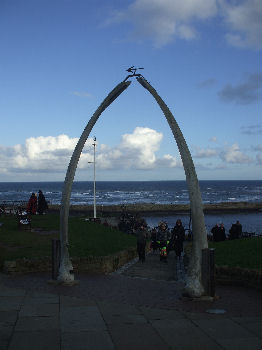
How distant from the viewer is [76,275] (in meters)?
12.5

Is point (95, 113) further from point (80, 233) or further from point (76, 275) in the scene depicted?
point (80, 233)

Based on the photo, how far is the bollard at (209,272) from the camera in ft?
31.2

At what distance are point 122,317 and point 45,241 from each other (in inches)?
419

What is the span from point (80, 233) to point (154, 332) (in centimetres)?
1486

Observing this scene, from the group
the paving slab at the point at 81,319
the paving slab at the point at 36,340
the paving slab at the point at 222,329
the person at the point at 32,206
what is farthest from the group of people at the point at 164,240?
the person at the point at 32,206

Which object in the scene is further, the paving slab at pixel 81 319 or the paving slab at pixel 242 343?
the paving slab at pixel 81 319

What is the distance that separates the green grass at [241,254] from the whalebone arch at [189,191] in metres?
2.73

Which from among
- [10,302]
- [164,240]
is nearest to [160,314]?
[10,302]

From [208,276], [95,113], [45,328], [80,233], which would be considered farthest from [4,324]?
[80,233]

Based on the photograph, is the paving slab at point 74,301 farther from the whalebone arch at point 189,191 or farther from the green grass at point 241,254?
the green grass at point 241,254

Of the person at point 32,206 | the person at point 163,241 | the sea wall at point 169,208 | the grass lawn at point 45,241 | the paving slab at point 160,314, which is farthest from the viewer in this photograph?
the sea wall at point 169,208

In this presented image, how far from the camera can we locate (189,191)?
32.1 ft

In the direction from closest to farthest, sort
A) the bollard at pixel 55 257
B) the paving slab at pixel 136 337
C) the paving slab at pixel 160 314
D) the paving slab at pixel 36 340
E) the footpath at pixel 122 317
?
the paving slab at pixel 36 340
the paving slab at pixel 136 337
the footpath at pixel 122 317
the paving slab at pixel 160 314
the bollard at pixel 55 257

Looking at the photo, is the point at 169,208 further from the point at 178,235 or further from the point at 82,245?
the point at 178,235
